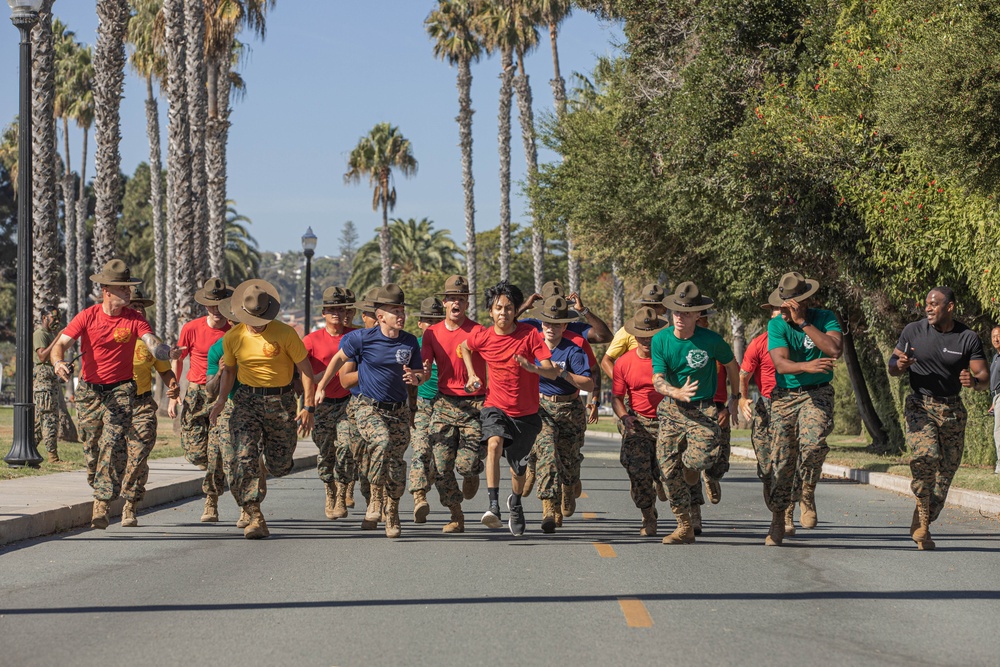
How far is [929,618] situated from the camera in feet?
26.4

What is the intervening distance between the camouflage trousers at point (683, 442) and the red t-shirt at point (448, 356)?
195 centimetres

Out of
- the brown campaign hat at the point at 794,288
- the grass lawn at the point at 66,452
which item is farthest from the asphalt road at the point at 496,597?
the grass lawn at the point at 66,452

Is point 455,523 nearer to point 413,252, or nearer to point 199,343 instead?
point 199,343

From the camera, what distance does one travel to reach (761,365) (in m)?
12.2

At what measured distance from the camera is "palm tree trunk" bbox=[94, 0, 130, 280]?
27.9 meters

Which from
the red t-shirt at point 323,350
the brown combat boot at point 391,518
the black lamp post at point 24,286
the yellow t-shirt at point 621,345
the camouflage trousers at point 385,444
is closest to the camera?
the camouflage trousers at point 385,444

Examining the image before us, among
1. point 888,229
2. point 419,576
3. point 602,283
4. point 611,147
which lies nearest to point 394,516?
point 419,576

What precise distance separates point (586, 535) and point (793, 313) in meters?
A: 2.81

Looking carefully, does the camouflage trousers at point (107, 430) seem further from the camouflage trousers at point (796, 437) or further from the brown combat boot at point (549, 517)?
the camouflage trousers at point (796, 437)

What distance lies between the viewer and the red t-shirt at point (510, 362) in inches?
474

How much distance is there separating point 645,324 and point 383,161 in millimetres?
65420

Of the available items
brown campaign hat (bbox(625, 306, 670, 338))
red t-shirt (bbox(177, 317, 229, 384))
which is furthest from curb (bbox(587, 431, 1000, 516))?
red t-shirt (bbox(177, 317, 229, 384))

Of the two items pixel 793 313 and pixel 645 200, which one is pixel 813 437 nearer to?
pixel 793 313

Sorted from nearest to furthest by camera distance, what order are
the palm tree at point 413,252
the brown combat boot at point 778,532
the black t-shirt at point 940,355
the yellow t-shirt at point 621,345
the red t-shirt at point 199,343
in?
1. the black t-shirt at point 940,355
2. the brown combat boot at point 778,532
3. the yellow t-shirt at point 621,345
4. the red t-shirt at point 199,343
5. the palm tree at point 413,252
